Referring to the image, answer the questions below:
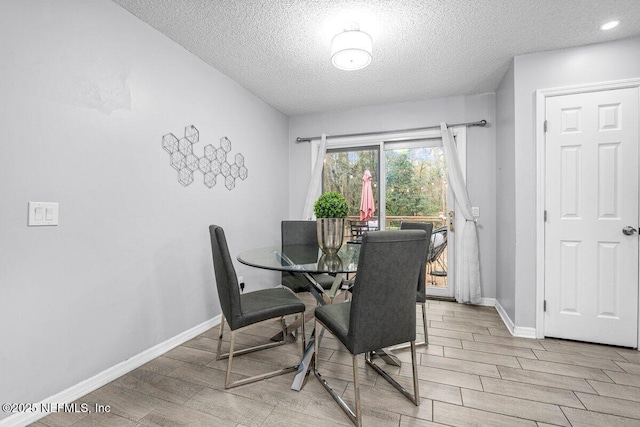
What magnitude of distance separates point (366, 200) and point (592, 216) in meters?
2.25

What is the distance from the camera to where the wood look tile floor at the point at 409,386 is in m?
1.55

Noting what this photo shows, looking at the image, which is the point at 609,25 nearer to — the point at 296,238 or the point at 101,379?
the point at 296,238

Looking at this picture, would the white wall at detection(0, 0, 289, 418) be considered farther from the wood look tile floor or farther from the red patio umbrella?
the red patio umbrella

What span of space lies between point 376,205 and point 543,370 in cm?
244

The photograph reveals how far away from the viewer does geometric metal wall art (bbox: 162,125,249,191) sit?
241 centimetres

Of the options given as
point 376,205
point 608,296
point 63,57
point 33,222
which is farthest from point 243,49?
point 608,296

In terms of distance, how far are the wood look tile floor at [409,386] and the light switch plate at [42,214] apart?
1.04 meters

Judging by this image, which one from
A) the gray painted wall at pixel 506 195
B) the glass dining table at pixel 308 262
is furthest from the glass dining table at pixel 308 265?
the gray painted wall at pixel 506 195

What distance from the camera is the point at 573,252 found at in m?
2.46

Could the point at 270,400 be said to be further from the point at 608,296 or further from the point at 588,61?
the point at 588,61

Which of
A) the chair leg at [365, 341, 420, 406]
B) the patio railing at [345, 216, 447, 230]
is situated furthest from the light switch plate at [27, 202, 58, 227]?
the patio railing at [345, 216, 447, 230]

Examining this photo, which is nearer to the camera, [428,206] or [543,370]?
[543,370]

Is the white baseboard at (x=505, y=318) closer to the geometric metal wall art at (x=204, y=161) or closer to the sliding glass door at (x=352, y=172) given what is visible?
the sliding glass door at (x=352, y=172)

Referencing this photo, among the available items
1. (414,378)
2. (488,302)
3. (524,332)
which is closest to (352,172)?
(488,302)
